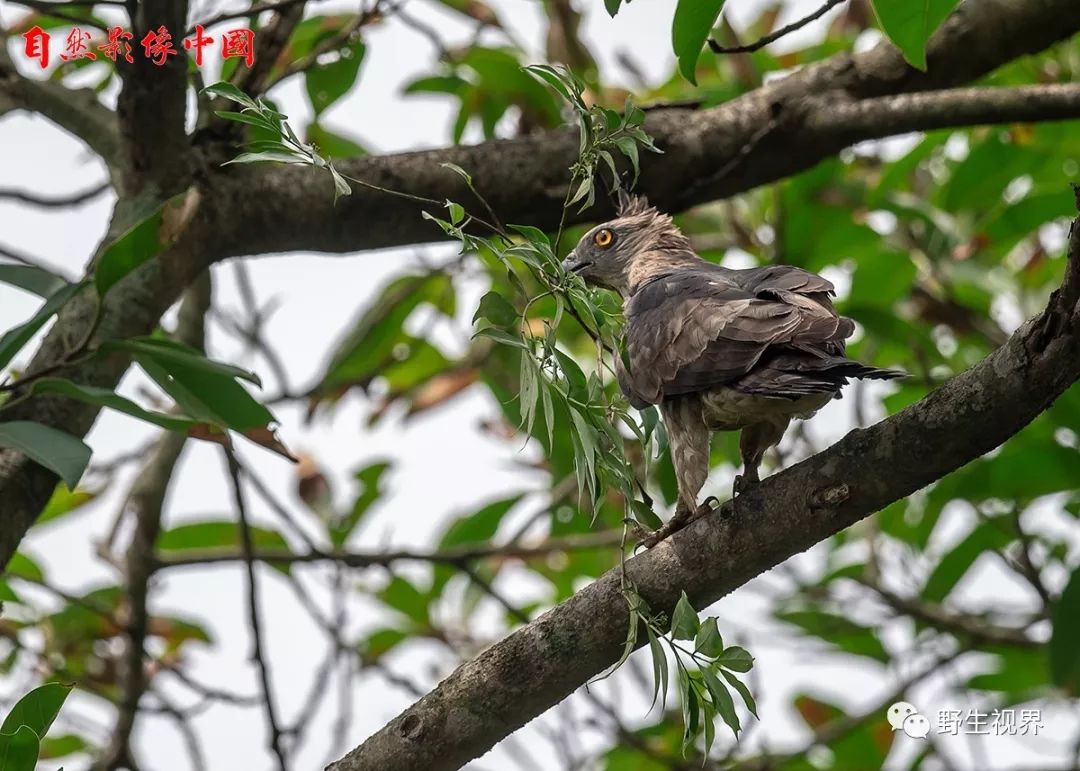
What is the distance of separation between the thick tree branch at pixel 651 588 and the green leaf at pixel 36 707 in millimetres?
585

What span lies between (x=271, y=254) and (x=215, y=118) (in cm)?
46

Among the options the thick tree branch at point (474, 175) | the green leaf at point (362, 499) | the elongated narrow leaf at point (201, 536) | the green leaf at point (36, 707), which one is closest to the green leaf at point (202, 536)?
the elongated narrow leaf at point (201, 536)

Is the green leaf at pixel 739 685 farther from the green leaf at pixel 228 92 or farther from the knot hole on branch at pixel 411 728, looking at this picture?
the green leaf at pixel 228 92

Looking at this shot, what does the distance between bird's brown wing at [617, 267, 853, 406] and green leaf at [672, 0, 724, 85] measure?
2.03 ft

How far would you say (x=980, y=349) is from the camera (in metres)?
5.37

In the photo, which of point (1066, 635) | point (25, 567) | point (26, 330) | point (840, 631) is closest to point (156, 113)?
point (26, 330)

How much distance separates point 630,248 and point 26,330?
1.88 m

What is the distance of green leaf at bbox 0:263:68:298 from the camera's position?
132 inches

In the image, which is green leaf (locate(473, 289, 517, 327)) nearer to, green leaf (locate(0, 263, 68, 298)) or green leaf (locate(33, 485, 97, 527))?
green leaf (locate(0, 263, 68, 298))

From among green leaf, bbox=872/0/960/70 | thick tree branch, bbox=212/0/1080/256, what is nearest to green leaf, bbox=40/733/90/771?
thick tree branch, bbox=212/0/1080/256

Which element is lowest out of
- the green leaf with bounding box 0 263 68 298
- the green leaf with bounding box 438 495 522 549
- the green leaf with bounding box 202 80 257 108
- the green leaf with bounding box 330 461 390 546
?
the green leaf with bounding box 202 80 257 108

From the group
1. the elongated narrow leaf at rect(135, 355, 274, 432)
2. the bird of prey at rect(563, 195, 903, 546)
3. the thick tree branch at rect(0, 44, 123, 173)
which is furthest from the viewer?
the thick tree branch at rect(0, 44, 123, 173)

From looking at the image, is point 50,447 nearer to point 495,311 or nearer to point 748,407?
point 495,311

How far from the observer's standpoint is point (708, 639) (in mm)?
2314
